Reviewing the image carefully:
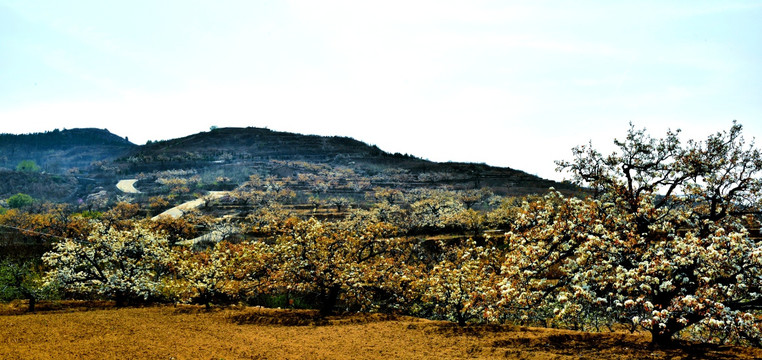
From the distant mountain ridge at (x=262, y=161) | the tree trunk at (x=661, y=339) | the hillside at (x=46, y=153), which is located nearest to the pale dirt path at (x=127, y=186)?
the distant mountain ridge at (x=262, y=161)

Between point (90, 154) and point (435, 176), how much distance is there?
168834 mm

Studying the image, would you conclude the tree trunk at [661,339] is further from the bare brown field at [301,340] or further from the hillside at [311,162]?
the hillside at [311,162]

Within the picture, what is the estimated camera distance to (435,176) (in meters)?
104

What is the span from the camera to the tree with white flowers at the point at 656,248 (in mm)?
7840

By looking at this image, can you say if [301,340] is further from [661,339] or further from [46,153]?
[46,153]

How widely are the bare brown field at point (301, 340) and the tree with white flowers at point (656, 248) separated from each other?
33.1 inches

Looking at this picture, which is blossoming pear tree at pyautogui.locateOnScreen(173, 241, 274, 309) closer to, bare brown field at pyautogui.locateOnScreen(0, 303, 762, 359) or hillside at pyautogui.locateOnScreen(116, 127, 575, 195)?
bare brown field at pyautogui.locateOnScreen(0, 303, 762, 359)

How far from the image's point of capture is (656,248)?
914cm

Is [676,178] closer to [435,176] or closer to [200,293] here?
[200,293]

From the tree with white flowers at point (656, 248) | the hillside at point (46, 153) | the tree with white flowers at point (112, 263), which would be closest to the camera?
the tree with white flowers at point (656, 248)

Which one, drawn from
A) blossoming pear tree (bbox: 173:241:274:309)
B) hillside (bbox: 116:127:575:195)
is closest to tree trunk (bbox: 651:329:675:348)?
blossoming pear tree (bbox: 173:241:274:309)

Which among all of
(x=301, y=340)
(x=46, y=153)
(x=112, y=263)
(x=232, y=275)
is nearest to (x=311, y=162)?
(x=112, y=263)

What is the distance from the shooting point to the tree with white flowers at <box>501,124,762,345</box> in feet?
25.7

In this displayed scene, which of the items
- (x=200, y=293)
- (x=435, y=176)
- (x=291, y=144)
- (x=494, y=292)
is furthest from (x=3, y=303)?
(x=291, y=144)
